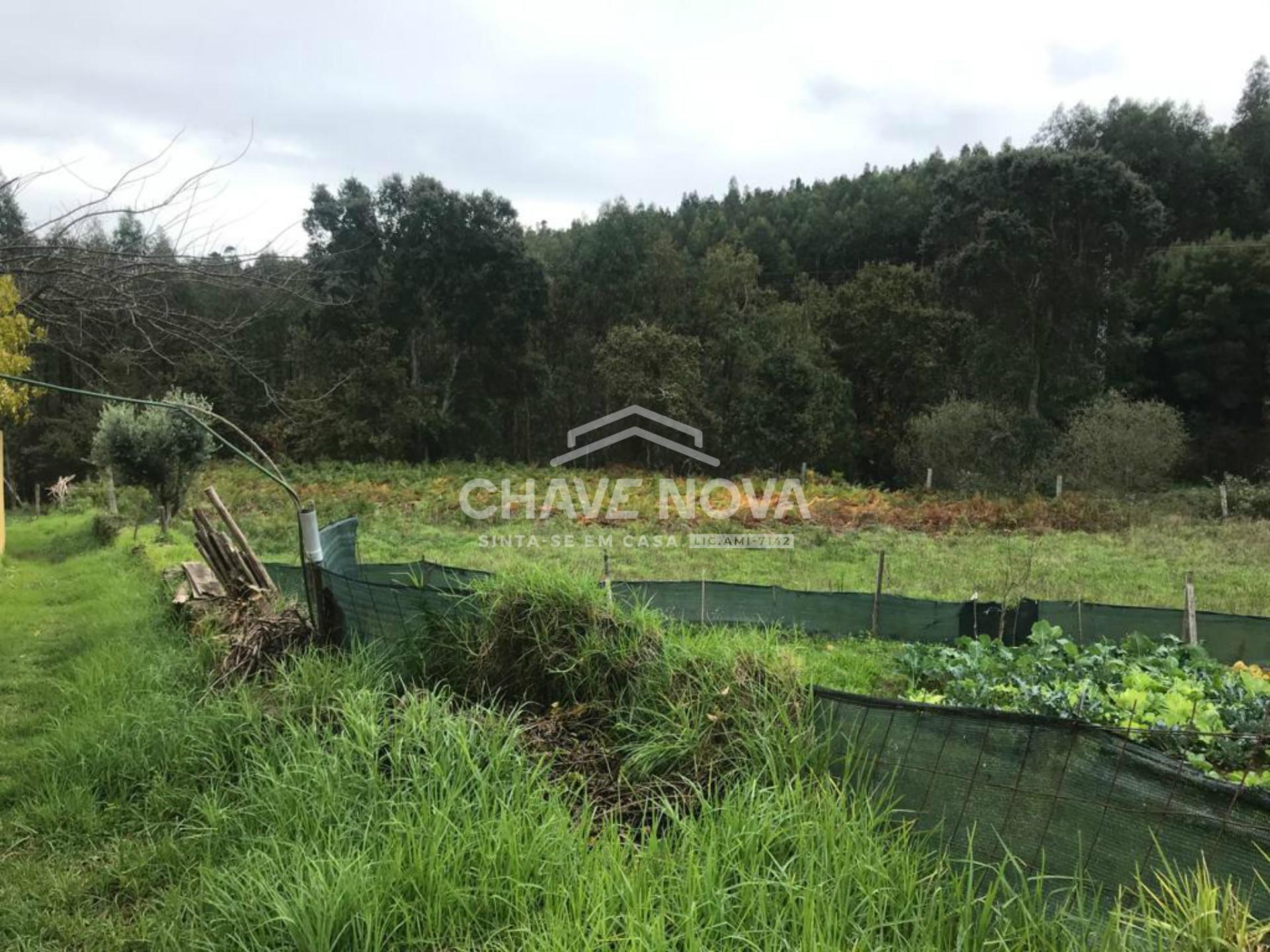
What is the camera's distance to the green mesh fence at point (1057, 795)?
6.30 feet

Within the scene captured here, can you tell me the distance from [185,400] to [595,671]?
321 inches

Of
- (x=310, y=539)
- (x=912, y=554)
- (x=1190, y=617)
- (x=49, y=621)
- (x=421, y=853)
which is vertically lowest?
(x=912, y=554)

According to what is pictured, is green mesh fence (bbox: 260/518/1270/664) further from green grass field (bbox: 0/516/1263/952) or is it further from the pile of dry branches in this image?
green grass field (bbox: 0/516/1263/952)

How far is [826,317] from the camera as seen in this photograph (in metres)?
24.8

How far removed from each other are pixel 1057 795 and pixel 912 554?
372 inches

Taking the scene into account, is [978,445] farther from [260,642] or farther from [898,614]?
[260,642]

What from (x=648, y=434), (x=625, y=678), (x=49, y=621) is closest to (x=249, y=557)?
(x=49, y=621)

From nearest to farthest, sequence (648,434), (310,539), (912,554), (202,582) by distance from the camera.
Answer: (310,539) → (202,582) → (912,554) → (648,434)

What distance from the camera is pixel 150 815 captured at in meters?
3.12

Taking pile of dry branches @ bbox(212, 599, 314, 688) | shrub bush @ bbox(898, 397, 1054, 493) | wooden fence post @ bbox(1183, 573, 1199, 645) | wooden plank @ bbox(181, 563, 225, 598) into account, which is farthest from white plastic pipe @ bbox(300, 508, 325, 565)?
shrub bush @ bbox(898, 397, 1054, 493)

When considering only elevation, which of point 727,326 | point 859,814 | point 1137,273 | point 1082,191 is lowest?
point 859,814

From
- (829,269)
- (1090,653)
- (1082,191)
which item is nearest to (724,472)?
(829,269)

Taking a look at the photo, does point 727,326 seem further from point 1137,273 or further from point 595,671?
point 595,671

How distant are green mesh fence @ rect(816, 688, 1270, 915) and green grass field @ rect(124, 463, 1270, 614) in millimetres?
3761
